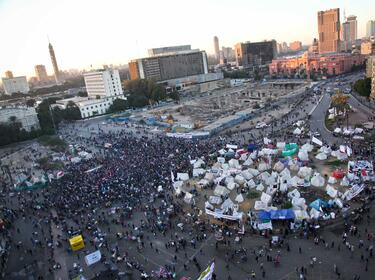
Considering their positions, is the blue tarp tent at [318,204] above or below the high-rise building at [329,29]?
below

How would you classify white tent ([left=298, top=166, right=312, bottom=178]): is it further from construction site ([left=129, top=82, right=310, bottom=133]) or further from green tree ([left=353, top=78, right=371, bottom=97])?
green tree ([left=353, top=78, right=371, bottom=97])

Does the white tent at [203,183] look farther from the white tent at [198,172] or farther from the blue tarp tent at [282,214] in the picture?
the blue tarp tent at [282,214]

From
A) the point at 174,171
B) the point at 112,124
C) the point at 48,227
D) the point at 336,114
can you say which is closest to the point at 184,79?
the point at 112,124

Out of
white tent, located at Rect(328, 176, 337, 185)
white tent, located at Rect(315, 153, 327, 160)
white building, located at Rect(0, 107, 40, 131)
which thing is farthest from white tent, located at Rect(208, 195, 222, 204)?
white building, located at Rect(0, 107, 40, 131)

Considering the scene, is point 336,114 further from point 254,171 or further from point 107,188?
point 107,188

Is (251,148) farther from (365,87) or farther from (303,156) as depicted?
(365,87)

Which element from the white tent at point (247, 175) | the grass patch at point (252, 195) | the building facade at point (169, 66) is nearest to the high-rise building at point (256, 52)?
the building facade at point (169, 66)
